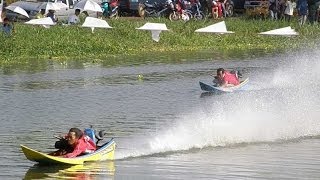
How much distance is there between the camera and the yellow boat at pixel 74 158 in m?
20.5

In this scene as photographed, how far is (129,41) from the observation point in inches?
1966

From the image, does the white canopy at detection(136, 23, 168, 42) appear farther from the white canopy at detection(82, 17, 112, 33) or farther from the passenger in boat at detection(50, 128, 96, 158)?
the passenger in boat at detection(50, 128, 96, 158)

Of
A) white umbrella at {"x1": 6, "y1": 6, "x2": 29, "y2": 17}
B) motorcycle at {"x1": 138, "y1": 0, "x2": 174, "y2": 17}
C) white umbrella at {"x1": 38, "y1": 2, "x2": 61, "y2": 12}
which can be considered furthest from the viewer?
motorcycle at {"x1": 138, "y1": 0, "x2": 174, "y2": 17}

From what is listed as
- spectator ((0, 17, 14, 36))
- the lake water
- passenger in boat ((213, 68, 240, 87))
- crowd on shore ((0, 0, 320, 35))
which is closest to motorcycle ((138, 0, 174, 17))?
crowd on shore ((0, 0, 320, 35))

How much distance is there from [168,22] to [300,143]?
3075 cm

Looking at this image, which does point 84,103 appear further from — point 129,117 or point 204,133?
point 204,133

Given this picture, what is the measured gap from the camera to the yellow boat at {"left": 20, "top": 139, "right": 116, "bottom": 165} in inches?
808

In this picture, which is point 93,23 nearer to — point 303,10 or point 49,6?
point 49,6

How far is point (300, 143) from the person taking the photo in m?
24.5

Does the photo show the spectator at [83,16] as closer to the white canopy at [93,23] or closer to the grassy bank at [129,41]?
the grassy bank at [129,41]

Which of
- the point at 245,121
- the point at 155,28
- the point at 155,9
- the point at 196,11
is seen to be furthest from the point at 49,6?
the point at 245,121

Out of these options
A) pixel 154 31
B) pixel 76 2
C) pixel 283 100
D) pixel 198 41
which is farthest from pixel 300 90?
pixel 76 2

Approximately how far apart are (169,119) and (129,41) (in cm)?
2210

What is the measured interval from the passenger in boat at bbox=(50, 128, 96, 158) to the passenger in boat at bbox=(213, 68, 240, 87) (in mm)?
13574
